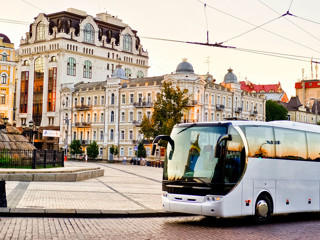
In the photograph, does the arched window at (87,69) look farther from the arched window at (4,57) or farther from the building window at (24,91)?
the arched window at (4,57)

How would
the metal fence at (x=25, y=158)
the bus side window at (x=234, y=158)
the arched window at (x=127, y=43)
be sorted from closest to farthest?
the bus side window at (x=234, y=158), the metal fence at (x=25, y=158), the arched window at (x=127, y=43)

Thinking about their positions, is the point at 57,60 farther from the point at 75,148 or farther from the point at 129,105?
the point at 129,105

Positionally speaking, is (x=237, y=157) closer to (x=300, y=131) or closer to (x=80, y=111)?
(x=300, y=131)

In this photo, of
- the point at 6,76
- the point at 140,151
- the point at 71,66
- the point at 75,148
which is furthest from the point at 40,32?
the point at 140,151

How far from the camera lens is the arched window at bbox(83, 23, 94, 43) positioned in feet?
312

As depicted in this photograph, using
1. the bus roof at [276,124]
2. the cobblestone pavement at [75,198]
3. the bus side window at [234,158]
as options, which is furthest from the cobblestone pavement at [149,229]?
the bus roof at [276,124]

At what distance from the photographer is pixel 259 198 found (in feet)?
47.6

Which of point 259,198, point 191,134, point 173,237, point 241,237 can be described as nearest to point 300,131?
point 259,198

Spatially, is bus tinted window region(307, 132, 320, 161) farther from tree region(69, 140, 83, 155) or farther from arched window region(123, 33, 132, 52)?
arched window region(123, 33, 132, 52)

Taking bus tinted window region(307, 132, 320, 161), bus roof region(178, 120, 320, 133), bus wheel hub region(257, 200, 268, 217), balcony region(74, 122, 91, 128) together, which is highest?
balcony region(74, 122, 91, 128)

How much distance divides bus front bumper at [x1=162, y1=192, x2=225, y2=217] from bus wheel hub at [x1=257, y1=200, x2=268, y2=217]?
1.59 meters

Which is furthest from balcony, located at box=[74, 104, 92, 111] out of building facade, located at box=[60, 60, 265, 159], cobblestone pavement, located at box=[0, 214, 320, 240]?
cobblestone pavement, located at box=[0, 214, 320, 240]

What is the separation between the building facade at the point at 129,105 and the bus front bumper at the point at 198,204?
58.3m

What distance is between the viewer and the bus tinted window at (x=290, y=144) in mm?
15320
